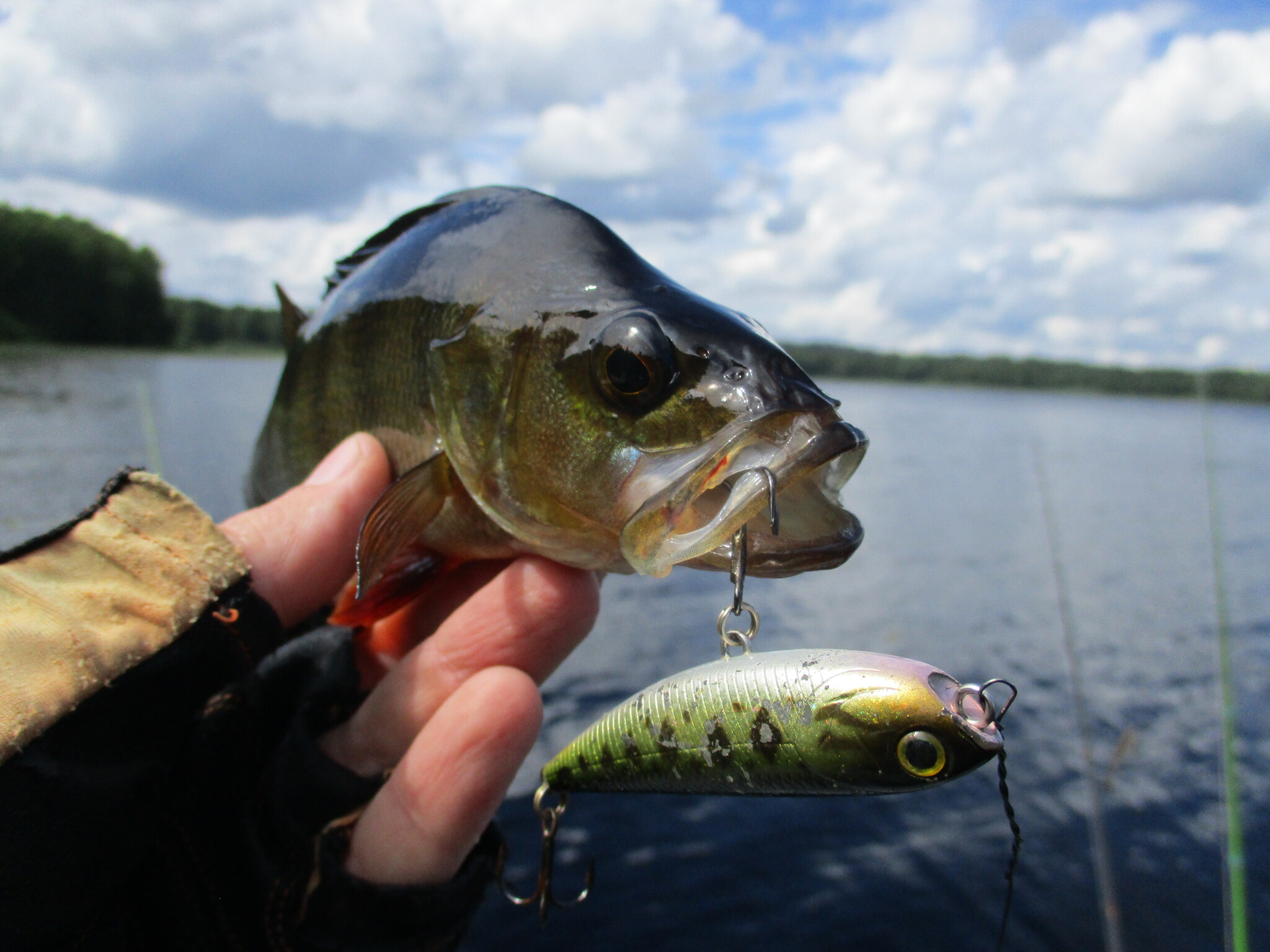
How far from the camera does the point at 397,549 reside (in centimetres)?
228

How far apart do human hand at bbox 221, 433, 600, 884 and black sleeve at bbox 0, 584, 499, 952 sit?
10 centimetres

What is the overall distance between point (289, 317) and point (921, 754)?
2987mm

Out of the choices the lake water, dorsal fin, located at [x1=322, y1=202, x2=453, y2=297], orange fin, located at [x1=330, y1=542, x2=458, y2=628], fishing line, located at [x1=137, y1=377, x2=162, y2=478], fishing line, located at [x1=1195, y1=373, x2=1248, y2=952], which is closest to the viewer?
orange fin, located at [x1=330, y1=542, x2=458, y2=628]

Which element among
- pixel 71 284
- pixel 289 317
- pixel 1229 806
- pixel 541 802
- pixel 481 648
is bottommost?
pixel 1229 806

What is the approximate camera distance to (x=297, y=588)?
2.54 metres

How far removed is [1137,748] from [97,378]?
144ft

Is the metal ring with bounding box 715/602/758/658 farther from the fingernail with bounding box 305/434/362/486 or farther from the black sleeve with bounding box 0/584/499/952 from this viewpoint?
the fingernail with bounding box 305/434/362/486

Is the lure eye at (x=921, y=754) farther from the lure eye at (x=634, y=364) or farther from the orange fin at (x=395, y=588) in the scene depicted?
the orange fin at (x=395, y=588)

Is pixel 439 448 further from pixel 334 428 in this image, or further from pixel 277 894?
pixel 277 894

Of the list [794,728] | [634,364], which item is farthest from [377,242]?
[794,728]

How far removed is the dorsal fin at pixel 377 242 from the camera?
2859 millimetres

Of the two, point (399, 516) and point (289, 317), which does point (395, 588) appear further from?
point (289, 317)

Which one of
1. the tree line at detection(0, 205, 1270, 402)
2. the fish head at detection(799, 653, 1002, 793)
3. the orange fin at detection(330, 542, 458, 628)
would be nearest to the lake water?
the orange fin at detection(330, 542, 458, 628)

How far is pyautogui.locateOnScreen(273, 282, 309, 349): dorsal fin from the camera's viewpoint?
10.8 feet
